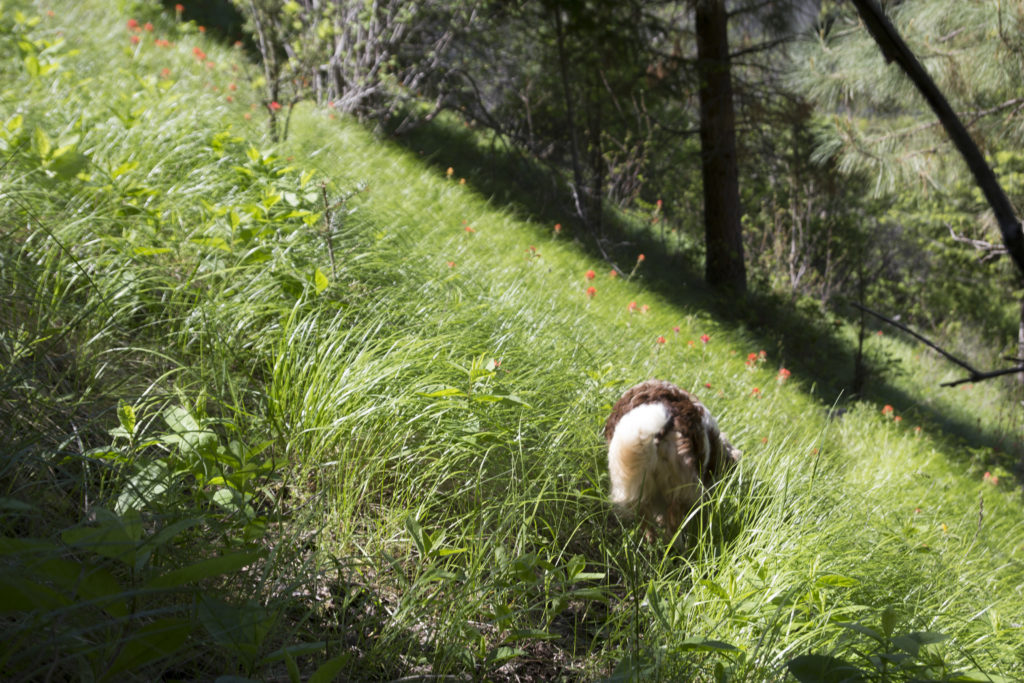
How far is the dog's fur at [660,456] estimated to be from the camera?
8.48 feet

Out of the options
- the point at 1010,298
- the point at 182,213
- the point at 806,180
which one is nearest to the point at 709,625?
the point at 182,213

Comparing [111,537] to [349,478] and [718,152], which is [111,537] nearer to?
[349,478]

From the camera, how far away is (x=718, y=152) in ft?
29.7

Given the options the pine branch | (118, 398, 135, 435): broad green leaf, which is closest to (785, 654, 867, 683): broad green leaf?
the pine branch

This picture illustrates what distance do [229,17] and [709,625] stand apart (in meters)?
12.0

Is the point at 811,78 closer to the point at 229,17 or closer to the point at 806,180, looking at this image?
the point at 806,180

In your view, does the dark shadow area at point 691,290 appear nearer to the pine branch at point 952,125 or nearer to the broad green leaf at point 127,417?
the broad green leaf at point 127,417

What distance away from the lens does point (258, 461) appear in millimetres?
2283

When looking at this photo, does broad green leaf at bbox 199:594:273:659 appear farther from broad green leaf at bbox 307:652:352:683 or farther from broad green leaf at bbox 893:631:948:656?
broad green leaf at bbox 893:631:948:656

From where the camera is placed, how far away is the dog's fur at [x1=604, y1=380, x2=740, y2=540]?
259 cm

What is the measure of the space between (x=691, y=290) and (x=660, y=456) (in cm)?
662

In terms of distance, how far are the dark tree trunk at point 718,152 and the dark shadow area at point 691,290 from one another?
423 mm

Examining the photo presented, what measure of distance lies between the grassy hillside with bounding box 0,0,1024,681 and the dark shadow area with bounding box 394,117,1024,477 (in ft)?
11.2

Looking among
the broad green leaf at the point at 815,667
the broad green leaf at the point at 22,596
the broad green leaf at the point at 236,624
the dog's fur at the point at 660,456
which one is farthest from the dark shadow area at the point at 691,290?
the broad green leaf at the point at 22,596
